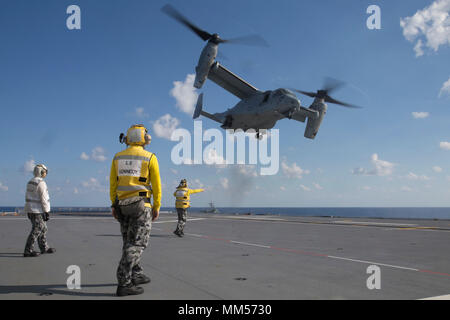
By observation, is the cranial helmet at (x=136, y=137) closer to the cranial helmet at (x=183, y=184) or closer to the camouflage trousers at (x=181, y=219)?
the camouflage trousers at (x=181, y=219)

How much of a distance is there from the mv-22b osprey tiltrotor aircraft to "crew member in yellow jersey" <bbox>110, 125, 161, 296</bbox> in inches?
896

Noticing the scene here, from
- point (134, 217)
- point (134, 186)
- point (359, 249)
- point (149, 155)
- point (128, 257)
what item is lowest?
point (359, 249)

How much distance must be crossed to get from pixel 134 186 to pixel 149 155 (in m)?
0.55

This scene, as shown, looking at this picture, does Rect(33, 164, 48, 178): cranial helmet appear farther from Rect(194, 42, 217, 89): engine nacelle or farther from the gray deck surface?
Rect(194, 42, 217, 89): engine nacelle

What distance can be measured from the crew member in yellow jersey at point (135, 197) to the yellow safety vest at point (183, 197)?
808 cm

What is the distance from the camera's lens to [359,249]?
918 centimetres

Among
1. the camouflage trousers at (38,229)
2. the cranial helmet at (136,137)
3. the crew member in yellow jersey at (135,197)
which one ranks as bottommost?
the camouflage trousers at (38,229)

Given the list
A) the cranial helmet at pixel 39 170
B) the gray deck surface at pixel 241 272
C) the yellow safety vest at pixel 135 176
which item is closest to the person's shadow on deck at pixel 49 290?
the gray deck surface at pixel 241 272

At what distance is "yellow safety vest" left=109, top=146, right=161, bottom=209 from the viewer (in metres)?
4.98

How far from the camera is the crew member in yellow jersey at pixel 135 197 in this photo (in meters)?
4.95

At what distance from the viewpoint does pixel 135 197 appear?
4.96 m
